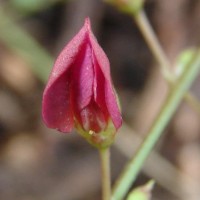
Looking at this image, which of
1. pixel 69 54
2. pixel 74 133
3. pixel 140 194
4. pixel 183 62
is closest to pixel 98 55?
pixel 69 54

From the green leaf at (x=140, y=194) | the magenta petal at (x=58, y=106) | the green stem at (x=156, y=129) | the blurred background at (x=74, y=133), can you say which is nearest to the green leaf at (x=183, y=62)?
the green stem at (x=156, y=129)

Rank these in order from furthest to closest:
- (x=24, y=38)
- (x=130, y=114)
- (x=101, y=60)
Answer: (x=130, y=114) → (x=24, y=38) → (x=101, y=60)

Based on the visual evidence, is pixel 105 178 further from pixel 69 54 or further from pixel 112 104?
pixel 69 54

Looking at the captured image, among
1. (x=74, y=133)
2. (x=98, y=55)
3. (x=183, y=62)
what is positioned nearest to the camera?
(x=98, y=55)

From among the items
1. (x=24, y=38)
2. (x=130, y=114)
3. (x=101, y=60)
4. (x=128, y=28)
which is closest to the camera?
(x=101, y=60)

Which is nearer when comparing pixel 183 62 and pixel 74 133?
pixel 183 62

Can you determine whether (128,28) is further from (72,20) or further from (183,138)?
(183,138)

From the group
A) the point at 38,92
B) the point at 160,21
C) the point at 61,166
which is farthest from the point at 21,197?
the point at 160,21

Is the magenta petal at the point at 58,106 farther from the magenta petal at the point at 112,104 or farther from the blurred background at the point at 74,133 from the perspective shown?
the blurred background at the point at 74,133
